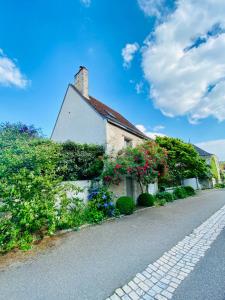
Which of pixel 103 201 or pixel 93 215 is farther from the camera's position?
pixel 103 201

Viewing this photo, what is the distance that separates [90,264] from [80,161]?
18.3 ft

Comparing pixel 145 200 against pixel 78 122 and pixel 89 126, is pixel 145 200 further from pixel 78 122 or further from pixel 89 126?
pixel 78 122

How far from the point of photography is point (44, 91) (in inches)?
394

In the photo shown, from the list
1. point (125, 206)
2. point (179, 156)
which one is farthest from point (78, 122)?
point (179, 156)

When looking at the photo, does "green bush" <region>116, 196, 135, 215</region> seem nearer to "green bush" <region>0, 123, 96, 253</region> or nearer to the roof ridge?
"green bush" <region>0, 123, 96, 253</region>

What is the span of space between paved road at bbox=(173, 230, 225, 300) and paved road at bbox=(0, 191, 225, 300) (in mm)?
183

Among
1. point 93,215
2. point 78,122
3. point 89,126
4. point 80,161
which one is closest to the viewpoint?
point 93,215

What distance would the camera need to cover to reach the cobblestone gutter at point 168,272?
2617 millimetres

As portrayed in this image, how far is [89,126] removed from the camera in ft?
35.8

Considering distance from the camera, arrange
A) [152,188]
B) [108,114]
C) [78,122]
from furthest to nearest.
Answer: [152,188] < [108,114] < [78,122]

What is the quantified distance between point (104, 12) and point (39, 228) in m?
9.41

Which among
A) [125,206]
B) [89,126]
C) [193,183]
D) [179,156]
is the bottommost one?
[125,206]

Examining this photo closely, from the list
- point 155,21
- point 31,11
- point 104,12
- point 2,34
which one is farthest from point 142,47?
point 2,34

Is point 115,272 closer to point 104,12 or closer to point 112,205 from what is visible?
point 112,205
